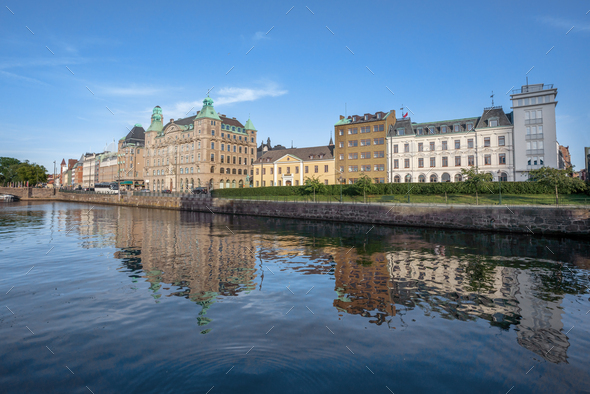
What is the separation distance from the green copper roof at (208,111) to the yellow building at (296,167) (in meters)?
26.3

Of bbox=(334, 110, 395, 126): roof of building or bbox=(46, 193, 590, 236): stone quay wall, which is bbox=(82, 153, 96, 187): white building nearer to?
bbox=(46, 193, 590, 236): stone quay wall

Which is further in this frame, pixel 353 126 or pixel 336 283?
pixel 353 126

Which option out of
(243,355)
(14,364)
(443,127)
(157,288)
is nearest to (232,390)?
(243,355)

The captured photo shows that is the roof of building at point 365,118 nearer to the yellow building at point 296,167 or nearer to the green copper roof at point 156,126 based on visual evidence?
the yellow building at point 296,167

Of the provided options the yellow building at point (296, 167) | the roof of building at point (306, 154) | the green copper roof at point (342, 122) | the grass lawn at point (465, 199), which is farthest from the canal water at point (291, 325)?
the roof of building at point (306, 154)

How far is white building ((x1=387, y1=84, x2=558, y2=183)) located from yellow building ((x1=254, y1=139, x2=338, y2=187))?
16.2 meters

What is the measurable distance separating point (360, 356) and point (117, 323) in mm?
7209

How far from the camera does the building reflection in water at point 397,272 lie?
1088 cm

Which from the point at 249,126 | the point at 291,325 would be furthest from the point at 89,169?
the point at 291,325

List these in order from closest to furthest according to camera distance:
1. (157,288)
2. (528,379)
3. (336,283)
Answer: (528,379)
(157,288)
(336,283)

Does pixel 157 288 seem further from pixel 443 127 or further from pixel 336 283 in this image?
pixel 443 127

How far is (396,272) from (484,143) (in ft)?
207

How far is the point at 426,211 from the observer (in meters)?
40.7

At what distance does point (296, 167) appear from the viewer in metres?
89.6
